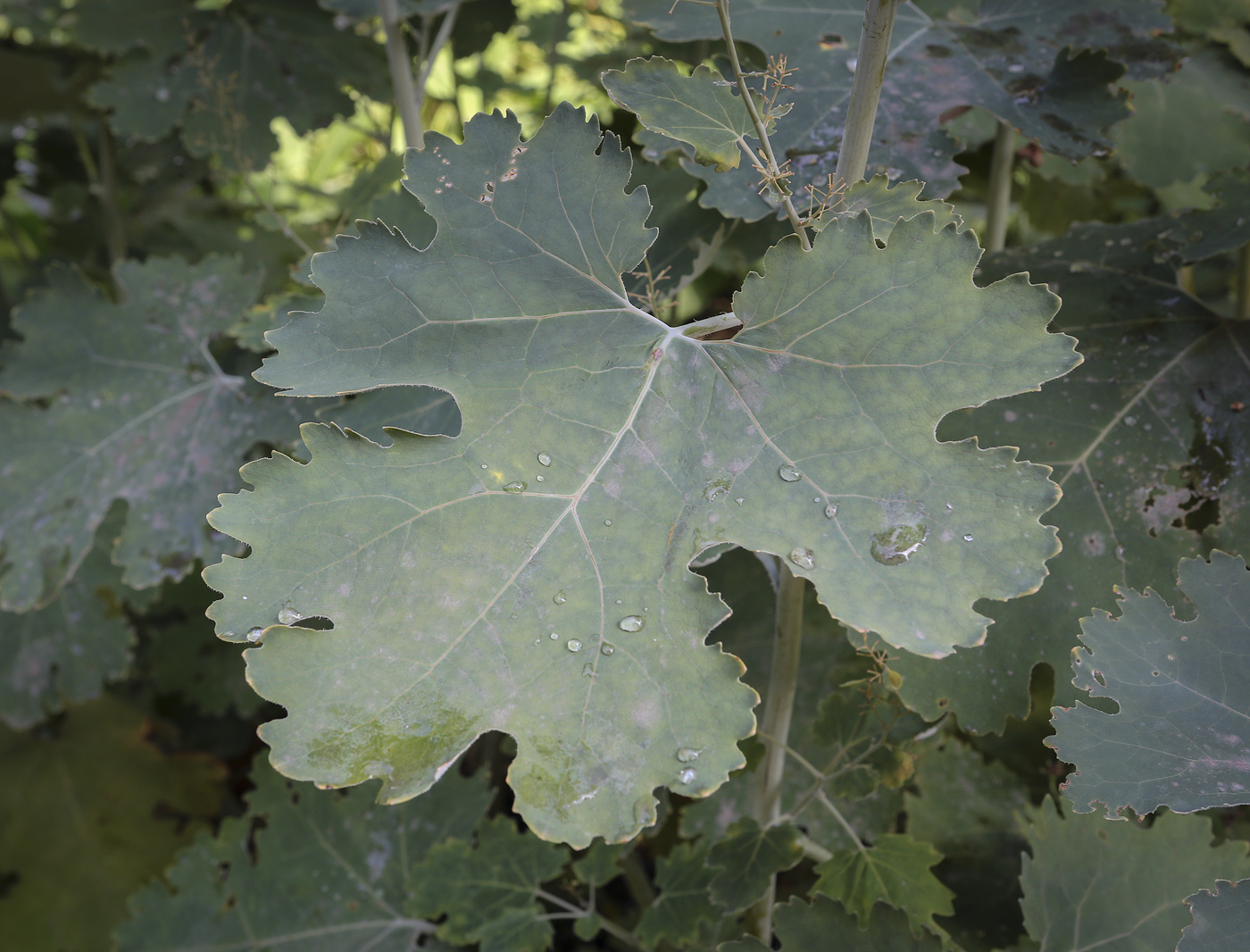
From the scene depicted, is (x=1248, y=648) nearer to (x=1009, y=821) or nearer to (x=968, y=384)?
(x=968, y=384)

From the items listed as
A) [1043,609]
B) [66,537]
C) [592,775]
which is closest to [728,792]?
[1043,609]

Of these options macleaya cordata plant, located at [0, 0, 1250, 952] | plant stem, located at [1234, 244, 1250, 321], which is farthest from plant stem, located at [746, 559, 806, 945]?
plant stem, located at [1234, 244, 1250, 321]

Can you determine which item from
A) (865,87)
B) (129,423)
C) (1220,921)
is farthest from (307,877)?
(865,87)

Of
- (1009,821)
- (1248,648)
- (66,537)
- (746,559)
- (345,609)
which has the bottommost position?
(1009,821)

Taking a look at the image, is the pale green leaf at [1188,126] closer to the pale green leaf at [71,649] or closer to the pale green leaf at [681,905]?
the pale green leaf at [681,905]

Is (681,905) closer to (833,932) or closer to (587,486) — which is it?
(833,932)

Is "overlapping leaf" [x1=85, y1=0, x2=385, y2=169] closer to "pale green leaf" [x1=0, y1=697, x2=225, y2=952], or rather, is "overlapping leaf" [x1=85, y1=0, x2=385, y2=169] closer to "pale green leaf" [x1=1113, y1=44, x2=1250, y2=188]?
"pale green leaf" [x1=0, y1=697, x2=225, y2=952]
